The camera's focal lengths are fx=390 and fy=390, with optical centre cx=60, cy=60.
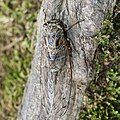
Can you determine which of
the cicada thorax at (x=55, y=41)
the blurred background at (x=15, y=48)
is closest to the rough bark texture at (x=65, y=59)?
the cicada thorax at (x=55, y=41)

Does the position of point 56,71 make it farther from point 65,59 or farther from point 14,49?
point 14,49

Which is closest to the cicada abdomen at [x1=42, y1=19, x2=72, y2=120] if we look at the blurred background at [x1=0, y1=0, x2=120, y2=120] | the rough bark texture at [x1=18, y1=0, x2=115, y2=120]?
the rough bark texture at [x1=18, y1=0, x2=115, y2=120]

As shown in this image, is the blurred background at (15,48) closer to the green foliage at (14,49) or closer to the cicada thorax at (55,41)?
the green foliage at (14,49)

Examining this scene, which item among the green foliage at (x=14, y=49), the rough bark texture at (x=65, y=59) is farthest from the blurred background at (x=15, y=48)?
the rough bark texture at (x=65, y=59)

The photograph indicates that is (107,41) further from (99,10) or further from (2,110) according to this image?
(2,110)

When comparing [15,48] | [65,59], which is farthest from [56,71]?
[15,48]

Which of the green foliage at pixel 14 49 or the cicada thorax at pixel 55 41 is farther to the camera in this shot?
the green foliage at pixel 14 49

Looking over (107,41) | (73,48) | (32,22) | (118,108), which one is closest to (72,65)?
(73,48)
